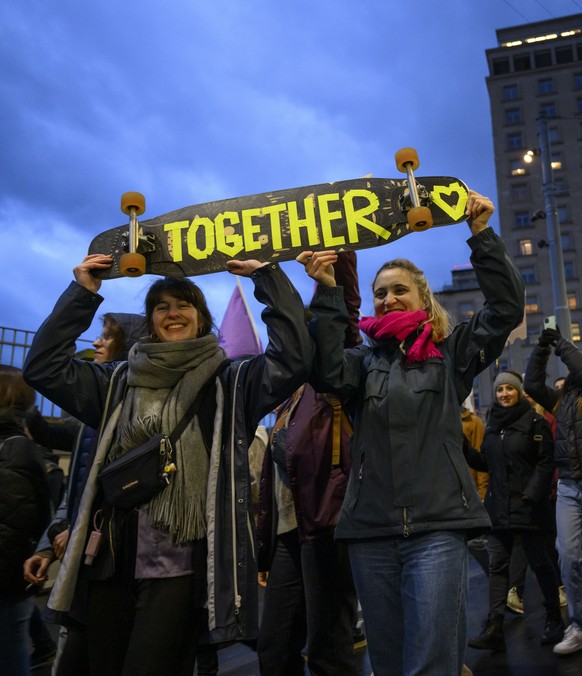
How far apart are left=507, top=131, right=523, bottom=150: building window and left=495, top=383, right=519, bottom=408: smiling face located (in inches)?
2322

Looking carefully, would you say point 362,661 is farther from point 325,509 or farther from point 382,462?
point 382,462

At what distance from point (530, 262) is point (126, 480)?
5875 cm

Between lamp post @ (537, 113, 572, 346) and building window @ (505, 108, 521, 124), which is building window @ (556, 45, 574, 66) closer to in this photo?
building window @ (505, 108, 521, 124)

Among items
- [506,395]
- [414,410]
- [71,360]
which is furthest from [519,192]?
[71,360]

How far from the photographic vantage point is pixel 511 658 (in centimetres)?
482

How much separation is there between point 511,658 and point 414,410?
298 centimetres

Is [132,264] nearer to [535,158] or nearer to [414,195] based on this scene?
[414,195]

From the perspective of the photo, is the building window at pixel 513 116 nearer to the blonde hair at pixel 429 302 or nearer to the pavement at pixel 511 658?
the pavement at pixel 511 658

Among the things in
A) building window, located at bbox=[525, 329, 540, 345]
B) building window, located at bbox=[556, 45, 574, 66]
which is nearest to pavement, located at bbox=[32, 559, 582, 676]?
building window, located at bbox=[525, 329, 540, 345]

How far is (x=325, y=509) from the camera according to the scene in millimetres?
3512

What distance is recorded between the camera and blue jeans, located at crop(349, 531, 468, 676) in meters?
2.50

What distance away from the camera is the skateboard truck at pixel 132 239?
297 cm

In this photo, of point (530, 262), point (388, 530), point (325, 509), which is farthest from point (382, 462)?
point (530, 262)

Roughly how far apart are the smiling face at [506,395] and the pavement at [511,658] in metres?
1.81
